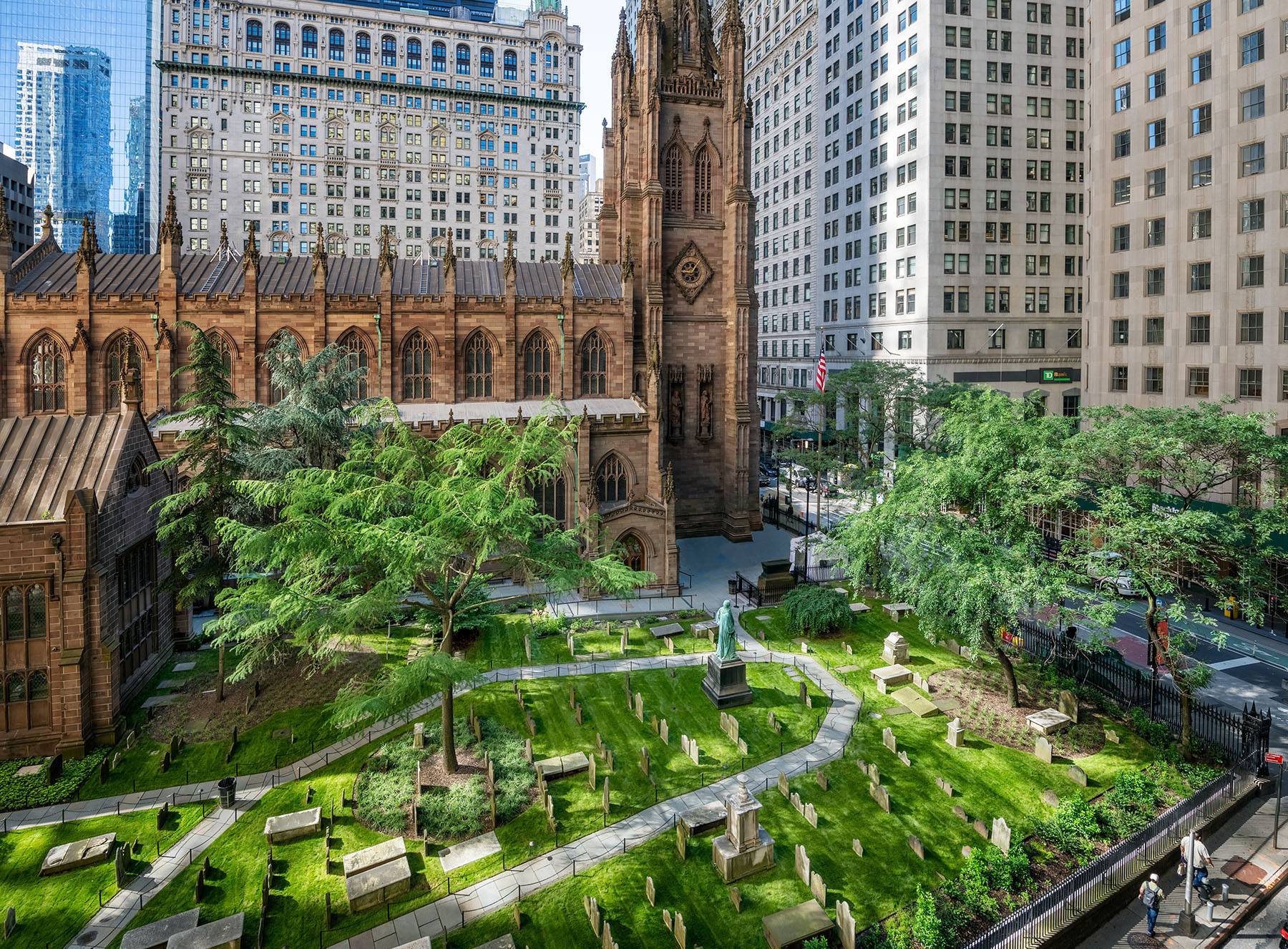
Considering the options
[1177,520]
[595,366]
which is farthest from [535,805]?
[595,366]

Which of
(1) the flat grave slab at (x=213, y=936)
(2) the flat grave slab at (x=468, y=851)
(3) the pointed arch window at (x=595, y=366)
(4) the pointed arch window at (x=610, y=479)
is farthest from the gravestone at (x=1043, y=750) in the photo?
Answer: (3) the pointed arch window at (x=595, y=366)

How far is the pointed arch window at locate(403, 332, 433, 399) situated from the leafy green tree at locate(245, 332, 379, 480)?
1176 centimetres

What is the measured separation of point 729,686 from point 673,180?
3437 centimetres

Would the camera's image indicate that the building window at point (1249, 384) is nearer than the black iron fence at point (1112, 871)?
No

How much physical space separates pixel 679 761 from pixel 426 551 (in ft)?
33.4

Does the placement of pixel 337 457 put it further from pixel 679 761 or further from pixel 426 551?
pixel 679 761

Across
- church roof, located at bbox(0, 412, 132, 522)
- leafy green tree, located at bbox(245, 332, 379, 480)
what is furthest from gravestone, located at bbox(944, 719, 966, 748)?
church roof, located at bbox(0, 412, 132, 522)

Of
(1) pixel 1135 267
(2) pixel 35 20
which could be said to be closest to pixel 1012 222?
(1) pixel 1135 267

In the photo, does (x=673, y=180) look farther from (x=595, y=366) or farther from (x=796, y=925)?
(x=796, y=925)

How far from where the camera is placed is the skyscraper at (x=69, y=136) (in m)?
126

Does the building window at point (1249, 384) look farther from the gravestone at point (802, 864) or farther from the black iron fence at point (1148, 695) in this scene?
the gravestone at point (802, 864)

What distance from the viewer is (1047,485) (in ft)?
72.8

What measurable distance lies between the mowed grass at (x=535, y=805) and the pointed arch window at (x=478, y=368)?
73.4ft

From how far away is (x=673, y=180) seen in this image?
47.9 meters
